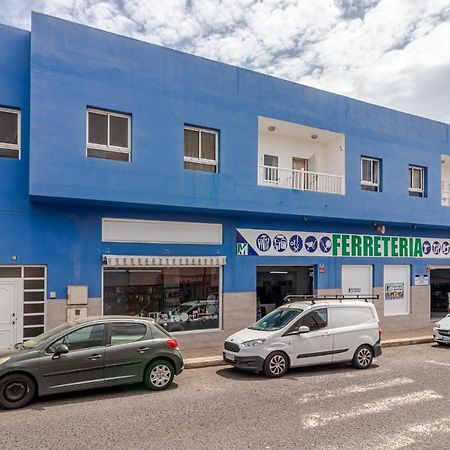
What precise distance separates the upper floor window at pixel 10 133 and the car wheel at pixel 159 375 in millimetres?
6268

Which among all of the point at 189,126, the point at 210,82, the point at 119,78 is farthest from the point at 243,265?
the point at 119,78

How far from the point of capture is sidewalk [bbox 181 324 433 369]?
452 inches

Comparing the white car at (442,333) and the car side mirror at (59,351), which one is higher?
the car side mirror at (59,351)

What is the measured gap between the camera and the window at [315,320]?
1094 centimetres

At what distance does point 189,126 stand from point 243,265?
4682 millimetres

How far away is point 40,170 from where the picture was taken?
10758 mm

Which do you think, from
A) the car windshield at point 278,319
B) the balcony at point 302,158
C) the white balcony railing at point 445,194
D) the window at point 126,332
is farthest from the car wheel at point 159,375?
the white balcony railing at point 445,194

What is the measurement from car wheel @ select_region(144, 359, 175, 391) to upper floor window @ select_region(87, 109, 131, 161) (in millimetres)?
5687

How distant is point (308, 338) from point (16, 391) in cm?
630

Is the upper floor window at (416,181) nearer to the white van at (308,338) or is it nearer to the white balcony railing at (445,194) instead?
the white balcony railing at (445,194)

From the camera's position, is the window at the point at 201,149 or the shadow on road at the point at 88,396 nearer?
the shadow on road at the point at 88,396

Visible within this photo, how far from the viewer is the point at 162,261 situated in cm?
1305

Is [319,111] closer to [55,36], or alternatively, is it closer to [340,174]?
[340,174]

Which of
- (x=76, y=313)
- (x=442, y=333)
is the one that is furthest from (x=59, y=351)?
(x=442, y=333)
